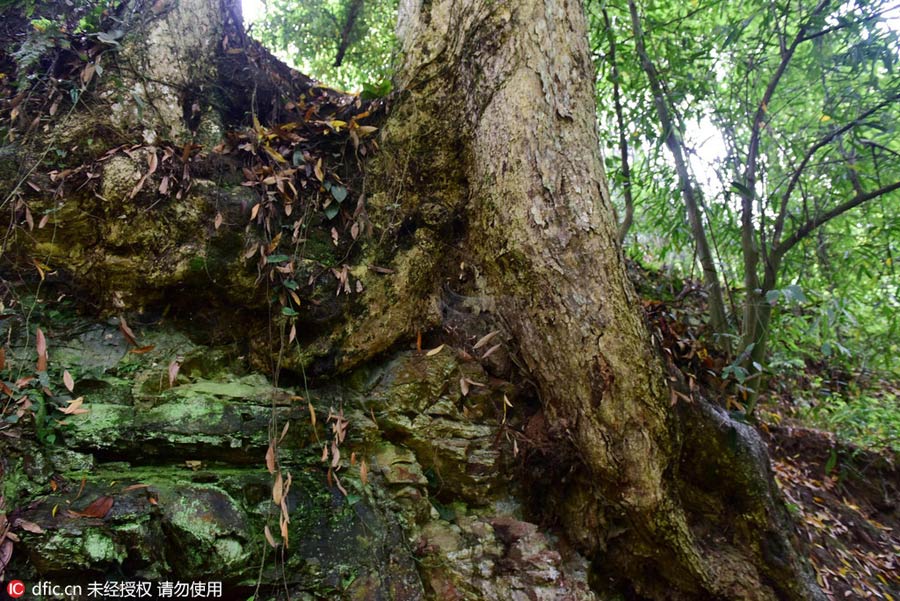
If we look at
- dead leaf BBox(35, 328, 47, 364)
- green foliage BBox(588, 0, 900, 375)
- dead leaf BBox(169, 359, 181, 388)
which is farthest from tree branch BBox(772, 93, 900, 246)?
dead leaf BBox(35, 328, 47, 364)

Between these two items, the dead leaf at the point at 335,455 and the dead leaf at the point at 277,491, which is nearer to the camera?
the dead leaf at the point at 277,491

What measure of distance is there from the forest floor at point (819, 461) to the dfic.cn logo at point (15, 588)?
2871 millimetres

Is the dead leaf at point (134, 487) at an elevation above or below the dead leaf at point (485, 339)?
below

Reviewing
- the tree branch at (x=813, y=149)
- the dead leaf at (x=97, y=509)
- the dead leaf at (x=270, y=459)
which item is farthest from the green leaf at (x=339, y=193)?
the tree branch at (x=813, y=149)

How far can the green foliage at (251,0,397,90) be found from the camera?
5.33 metres

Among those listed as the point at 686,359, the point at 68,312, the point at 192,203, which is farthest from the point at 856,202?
the point at 68,312

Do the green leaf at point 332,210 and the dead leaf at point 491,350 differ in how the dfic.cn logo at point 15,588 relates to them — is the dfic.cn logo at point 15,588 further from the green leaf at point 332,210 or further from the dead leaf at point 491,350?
the dead leaf at point 491,350

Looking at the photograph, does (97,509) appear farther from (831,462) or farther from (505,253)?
(831,462)

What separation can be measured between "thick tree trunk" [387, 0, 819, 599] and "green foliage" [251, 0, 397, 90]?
9.66ft

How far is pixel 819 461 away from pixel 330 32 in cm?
672

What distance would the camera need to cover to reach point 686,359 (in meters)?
2.95

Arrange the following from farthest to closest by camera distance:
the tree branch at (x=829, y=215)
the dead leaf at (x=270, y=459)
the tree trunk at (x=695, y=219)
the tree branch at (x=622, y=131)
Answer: the tree branch at (x=622, y=131) < the tree trunk at (x=695, y=219) < the tree branch at (x=829, y=215) < the dead leaf at (x=270, y=459)

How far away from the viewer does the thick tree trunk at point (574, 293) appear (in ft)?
7.46

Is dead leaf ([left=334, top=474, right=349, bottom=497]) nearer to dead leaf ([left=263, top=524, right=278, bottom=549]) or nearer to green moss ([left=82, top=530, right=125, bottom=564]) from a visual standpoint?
dead leaf ([left=263, top=524, right=278, bottom=549])
